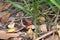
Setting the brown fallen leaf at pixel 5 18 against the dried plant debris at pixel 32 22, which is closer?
the dried plant debris at pixel 32 22

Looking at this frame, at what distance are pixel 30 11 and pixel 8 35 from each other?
0.25 meters

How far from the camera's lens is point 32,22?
5.42 feet

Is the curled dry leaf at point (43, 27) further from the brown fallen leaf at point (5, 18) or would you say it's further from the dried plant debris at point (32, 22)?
the brown fallen leaf at point (5, 18)

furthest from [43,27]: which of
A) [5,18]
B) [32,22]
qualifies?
[5,18]

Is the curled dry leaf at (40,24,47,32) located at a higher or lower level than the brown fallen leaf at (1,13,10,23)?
lower

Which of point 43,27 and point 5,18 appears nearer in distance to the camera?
point 43,27

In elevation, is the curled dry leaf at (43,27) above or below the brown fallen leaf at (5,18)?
Answer: below

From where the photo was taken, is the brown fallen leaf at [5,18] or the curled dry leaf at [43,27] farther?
the brown fallen leaf at [5,18]

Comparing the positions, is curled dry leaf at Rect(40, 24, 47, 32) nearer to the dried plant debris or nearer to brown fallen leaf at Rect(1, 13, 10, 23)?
the dried plant debris

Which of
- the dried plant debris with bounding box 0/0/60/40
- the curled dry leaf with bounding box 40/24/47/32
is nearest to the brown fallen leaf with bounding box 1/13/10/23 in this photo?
the dried plant debris with bounding box 0/0/60/40

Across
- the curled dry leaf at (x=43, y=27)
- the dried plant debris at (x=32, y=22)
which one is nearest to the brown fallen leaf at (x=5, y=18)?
the dried plant debris at (x=32, y=22)

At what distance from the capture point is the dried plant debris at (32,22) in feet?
5.12

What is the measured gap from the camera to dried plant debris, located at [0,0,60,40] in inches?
61.4

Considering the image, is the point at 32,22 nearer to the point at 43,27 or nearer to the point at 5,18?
the point at 43,27
